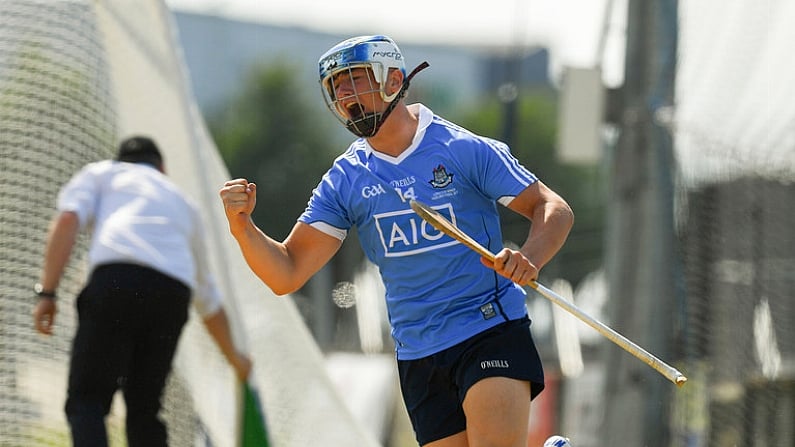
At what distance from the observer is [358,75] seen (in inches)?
203

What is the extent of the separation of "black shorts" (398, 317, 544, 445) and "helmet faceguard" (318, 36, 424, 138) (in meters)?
0.84

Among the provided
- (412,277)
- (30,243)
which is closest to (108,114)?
(30,243)

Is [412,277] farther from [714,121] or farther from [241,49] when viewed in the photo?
[241,49]

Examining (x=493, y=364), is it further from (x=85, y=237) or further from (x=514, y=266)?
(x=85, y=237)

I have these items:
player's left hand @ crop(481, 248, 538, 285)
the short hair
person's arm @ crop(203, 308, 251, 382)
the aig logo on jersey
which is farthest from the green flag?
player's left hand @ crop(481, 248, 538, 285)

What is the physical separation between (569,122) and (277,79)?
148ft

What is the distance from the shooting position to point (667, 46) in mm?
10320

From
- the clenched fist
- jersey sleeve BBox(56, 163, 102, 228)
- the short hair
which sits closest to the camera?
the clenched fist

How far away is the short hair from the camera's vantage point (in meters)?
7.04

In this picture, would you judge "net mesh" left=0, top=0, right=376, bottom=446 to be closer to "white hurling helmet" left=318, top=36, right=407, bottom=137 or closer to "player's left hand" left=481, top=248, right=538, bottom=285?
"white hurling helmet" left=318, top=36, right=407, bottom=137

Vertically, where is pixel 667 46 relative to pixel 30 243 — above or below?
above

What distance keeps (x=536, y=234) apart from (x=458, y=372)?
0.57m

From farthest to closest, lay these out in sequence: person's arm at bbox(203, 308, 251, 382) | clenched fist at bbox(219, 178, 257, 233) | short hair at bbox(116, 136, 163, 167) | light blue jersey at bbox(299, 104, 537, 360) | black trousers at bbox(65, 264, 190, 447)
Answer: person's arm at bbox(203, 308, 251, 382)
short hair at bbox(116, 136, 163, 167)
black trousers at bbox(65, 264, 190, 447)
light blue jersey at bbox(299, 104, 537, 360)
clenched fist at bbox(219, 178, 257, 233)

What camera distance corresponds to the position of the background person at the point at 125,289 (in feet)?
21.2
